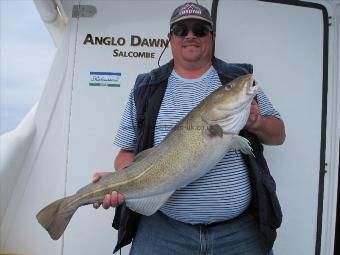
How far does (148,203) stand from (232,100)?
2.52 ft

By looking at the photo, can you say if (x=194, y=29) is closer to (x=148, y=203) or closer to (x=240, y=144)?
(x=240, y=144)

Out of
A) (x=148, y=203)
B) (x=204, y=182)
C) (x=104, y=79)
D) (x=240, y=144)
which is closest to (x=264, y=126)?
(x=240, y=144)

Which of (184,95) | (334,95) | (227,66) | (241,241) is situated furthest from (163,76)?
(334,95)

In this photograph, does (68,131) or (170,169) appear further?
(68,131)

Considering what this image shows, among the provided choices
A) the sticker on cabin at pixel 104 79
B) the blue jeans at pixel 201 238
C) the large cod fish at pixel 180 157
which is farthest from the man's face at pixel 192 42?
the sticker on cabin at pixel 104 79

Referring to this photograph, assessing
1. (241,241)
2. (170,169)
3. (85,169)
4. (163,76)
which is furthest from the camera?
(85,169)

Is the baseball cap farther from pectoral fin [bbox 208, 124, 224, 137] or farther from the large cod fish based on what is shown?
pectoral fin [bbox 208, 124, 224, 137]

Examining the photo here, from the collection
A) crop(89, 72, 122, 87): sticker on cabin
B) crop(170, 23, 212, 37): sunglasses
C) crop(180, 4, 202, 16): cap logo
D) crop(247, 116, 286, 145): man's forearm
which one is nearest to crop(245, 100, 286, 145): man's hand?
crop(247, 116, 286, 145): man's forearm

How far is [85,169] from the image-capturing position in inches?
151

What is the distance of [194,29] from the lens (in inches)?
112

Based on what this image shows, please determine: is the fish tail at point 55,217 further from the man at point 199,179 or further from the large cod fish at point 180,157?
the man at point 199,179

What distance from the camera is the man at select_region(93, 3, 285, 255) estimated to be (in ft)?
8.63

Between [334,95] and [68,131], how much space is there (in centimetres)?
238

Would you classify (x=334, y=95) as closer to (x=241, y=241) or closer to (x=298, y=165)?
(x=298, y=165)
